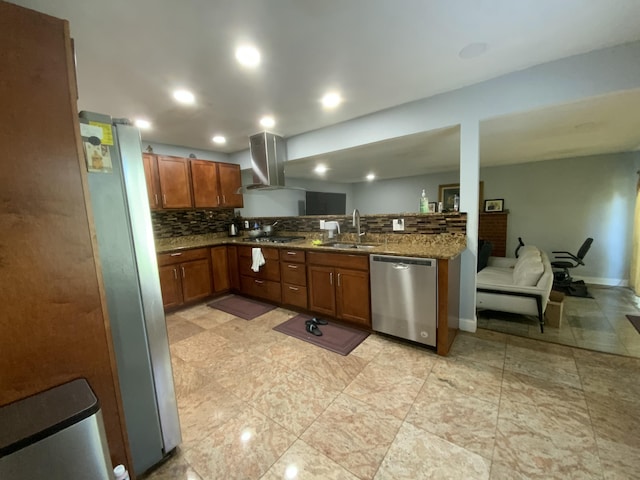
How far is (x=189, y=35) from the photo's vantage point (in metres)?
1.53

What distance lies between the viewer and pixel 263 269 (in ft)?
11.5

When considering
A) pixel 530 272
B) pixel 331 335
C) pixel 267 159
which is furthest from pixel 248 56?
pixel 530 272

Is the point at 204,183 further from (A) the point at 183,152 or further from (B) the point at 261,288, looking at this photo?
(B) the point at 261,288

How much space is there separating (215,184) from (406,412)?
3805 millimetres

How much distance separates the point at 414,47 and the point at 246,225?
3.60 meters

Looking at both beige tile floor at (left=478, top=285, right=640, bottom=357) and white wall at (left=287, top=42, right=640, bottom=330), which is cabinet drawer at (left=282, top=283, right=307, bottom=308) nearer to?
white wall at (left=287, top=42, right=640, bottom=330)

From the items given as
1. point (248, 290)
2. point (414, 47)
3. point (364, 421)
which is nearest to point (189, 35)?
point (414, 47)

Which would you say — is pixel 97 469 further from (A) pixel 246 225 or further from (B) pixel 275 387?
(A) pixel 246 225

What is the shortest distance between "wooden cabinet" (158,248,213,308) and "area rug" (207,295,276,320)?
24cm

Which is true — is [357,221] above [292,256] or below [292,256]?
above

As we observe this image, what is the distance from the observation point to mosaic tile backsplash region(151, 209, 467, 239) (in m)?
2.63

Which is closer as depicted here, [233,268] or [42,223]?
[42,223]

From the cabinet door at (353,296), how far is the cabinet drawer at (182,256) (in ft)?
6.89

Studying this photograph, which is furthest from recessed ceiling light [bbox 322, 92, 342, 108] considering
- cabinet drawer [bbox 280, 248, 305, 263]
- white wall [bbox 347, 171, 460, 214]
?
white wall [bbox 347, 171, 460, 214]
